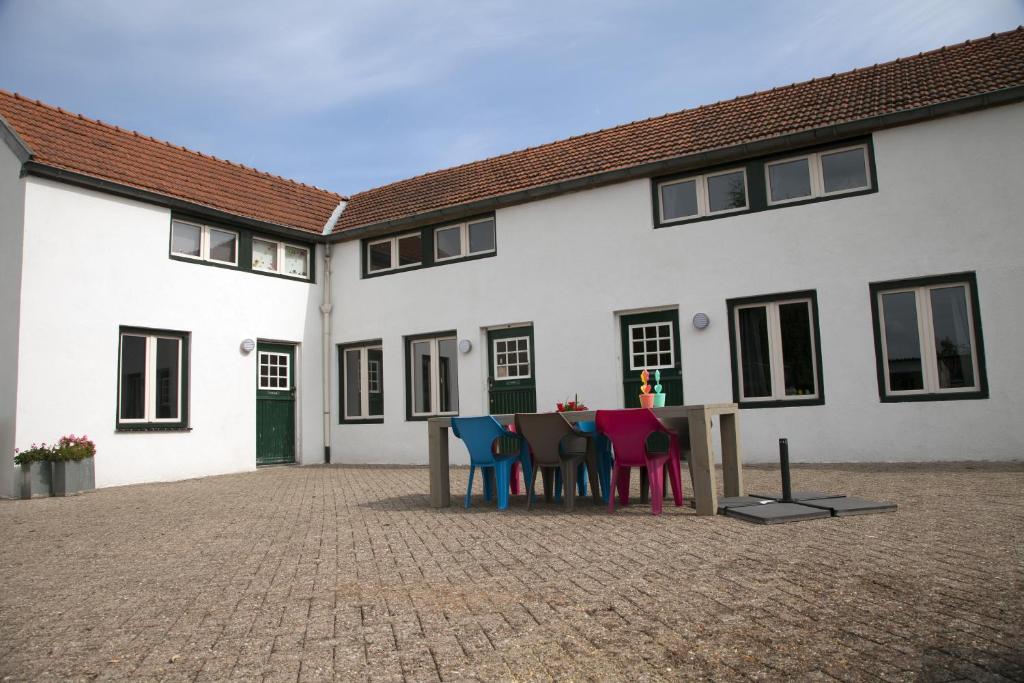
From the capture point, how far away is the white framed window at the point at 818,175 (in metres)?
10.4

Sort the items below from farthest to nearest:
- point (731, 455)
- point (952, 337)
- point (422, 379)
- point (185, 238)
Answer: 1. point (422, 379)
2. point (185, 238)
3. point (952, 337)
4. point (731, 455)

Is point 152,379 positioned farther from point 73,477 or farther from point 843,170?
point 843,170

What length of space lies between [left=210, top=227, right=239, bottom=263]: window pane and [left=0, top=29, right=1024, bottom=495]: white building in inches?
2.5

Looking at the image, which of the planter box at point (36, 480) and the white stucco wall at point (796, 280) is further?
the planter box at point (36, 480)

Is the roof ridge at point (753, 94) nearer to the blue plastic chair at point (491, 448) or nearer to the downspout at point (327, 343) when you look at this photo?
the downspout at point (327, 343)

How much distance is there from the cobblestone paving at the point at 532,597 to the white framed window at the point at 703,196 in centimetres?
550

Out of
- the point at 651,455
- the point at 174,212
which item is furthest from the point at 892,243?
the point at 174,212

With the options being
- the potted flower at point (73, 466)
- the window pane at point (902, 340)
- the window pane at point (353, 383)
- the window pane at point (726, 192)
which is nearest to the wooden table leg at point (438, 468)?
the potted flower at point (73, 466)

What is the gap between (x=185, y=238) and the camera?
12766mm

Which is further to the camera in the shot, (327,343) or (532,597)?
(327,343)

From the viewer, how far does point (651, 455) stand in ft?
21.6

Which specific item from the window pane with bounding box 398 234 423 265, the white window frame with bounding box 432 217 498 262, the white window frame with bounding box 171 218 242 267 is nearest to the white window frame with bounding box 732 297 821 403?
the white window frame with bounding box 432 217 498 262

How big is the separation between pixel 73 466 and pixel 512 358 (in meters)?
6.85

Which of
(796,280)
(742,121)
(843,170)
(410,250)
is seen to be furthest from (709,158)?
(410,250)
